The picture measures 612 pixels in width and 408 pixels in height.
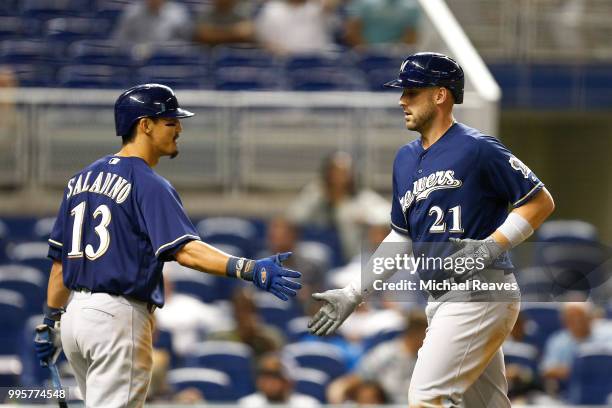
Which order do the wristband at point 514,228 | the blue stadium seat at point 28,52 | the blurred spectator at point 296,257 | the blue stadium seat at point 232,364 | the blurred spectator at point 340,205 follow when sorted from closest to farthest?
the wristband at point 514,228 → the blue stadium seat at point 232,364 → the blurred spectator at point 296,257 → the blurred spectator at point 340,205 → the blue stadium seat at point 28,52

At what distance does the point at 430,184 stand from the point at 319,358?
3.69m

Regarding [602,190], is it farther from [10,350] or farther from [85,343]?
[85,343]

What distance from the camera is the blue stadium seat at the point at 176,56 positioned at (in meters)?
10.8

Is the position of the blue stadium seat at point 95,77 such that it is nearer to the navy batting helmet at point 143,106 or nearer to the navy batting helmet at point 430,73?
Result: the navy batting helmet at point 143,106

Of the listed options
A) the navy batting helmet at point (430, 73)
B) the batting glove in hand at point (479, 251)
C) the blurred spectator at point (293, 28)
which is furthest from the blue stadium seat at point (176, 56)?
the batting glove in hand at point (479, 251)

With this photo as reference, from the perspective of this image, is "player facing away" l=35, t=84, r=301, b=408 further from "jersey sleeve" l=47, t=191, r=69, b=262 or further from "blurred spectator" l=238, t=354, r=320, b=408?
"blurred spectator" l=238, t=354, r=320, b=408

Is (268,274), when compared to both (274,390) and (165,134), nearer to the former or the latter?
(165,134)

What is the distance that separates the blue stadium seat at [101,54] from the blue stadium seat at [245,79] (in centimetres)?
78

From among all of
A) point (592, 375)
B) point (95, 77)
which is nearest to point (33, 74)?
point (95, 77)

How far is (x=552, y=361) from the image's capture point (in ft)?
28.8

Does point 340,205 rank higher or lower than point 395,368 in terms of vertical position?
higher

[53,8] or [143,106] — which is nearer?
[143,106]

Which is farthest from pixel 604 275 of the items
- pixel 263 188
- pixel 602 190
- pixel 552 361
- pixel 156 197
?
pixel 156 197

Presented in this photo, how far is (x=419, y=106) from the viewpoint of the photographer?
503 centimetres
